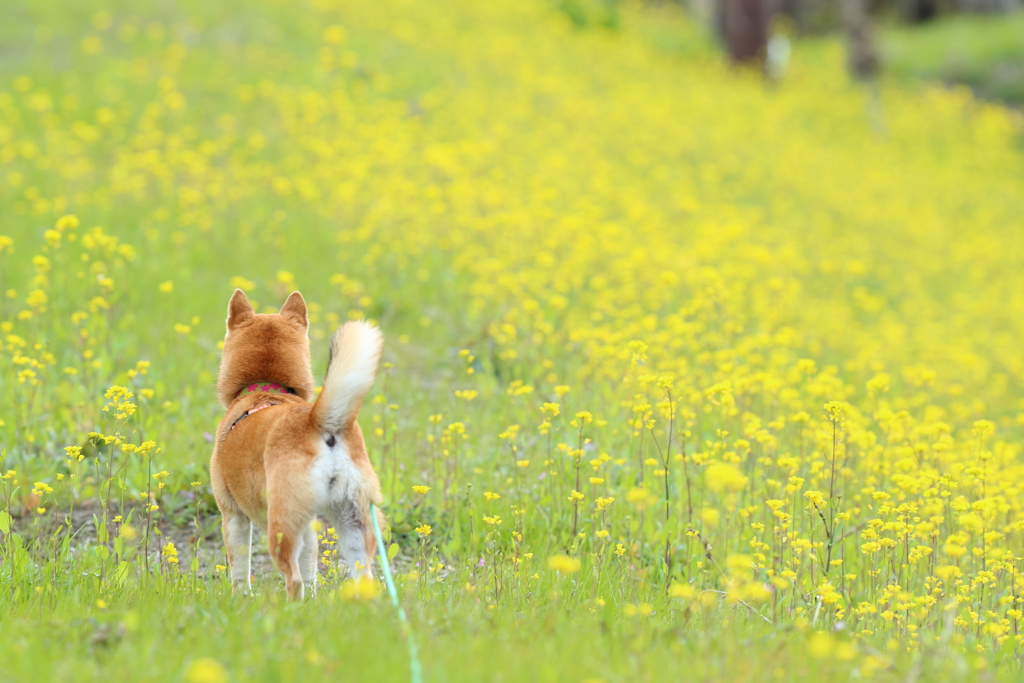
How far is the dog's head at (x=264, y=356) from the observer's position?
4.35 m

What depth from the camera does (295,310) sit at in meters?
4.61

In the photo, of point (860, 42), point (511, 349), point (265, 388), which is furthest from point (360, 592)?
point (860, 42)

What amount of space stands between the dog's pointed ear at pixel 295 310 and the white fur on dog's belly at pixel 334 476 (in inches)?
49.5

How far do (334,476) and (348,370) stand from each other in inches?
16.9

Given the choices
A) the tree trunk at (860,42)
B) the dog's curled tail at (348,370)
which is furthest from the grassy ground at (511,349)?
the tree trunk at (860,42)

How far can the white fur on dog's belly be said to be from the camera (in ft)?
11.4

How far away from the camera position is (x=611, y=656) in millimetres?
2875

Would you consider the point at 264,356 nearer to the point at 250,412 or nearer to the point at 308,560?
the point at 250,412

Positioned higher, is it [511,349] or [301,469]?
[511,349]

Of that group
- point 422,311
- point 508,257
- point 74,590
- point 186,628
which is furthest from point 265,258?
point 186,628

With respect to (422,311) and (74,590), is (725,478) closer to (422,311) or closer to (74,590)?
(74,590)

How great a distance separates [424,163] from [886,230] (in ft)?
24.8

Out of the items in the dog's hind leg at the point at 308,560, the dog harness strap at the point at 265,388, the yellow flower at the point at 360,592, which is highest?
the dog harness strap at the point at 265,388

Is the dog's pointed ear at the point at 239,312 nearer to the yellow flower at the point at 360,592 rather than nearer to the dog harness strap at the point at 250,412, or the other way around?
the dog harness strap at the point at 250,412
